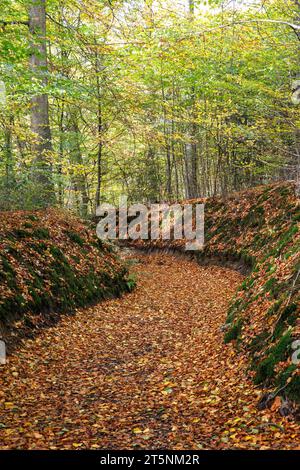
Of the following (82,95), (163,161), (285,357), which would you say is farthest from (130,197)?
(285,357)

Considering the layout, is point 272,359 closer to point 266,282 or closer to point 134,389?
point 134,389

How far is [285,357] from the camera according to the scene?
4402 millimetres

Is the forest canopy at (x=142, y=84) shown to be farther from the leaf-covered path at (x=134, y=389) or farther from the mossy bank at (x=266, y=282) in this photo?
the leaf-covered path at (x=134, y=389)

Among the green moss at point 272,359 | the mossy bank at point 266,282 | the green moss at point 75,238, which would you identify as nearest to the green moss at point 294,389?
the mossy bank at point 266,282

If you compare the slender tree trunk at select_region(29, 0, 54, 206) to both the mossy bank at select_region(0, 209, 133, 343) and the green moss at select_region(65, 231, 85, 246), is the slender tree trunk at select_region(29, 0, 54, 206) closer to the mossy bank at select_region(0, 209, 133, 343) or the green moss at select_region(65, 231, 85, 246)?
the mossy bank at select_region(0, 209, 133, 343)

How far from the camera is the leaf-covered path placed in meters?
3.86

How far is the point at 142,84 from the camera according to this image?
57.4 feet

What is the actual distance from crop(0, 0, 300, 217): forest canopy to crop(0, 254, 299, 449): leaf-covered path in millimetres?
3940

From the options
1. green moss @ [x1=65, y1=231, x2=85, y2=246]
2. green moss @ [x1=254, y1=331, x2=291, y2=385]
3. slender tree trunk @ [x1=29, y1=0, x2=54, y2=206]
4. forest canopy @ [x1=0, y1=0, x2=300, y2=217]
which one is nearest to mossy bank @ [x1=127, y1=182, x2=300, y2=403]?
green moss @ [x1=254, y1=331, x2=291, y2=385]

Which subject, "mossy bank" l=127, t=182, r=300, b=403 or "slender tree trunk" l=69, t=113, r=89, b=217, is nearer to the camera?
"mossy bank" l=127, t=182, r=300, b=403

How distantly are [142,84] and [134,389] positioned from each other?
15.1 metres

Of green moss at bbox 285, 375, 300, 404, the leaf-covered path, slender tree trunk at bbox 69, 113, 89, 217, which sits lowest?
the leaf-covered path
